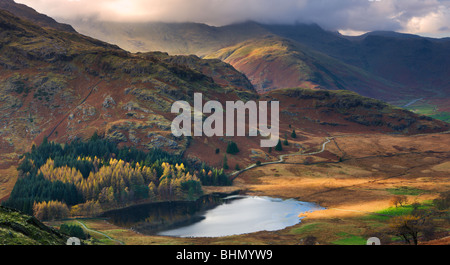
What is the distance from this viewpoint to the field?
90250 millimetres

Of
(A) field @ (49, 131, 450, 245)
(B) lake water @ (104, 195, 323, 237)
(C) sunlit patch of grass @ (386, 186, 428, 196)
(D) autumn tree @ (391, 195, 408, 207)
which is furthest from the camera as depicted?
(C) sunlit patch of grass @ (386, 186, 428, 196)

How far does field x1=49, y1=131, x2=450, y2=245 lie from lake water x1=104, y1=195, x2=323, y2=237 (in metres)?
6.85

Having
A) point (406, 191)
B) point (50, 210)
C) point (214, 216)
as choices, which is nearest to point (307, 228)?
point (214, 216)

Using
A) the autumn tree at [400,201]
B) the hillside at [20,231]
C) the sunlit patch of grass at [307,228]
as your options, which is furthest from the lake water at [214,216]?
Result: the hillside at [20,231]

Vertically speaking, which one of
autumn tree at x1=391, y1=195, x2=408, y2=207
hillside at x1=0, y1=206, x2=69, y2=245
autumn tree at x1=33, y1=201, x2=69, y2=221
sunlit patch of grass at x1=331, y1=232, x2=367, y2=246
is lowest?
autumn tree at x1=33, y1=201, x2=69, y2=221

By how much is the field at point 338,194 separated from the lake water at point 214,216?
6.85 m

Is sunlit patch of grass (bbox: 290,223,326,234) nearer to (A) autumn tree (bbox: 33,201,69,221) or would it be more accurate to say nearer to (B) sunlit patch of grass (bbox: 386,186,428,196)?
(B) sunlit patch of grass (bbox: 386,186,428,196)

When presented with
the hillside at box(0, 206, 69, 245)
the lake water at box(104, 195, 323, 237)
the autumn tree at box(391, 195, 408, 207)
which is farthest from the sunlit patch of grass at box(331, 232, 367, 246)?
the hillside at box(0, 206, 69, 245)

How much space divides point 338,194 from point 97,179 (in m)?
97.6

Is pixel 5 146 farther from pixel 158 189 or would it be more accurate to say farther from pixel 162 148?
pixel 158 189

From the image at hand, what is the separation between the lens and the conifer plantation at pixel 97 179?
125m

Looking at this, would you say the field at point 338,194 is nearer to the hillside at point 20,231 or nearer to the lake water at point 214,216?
the lake water at point 214,216
